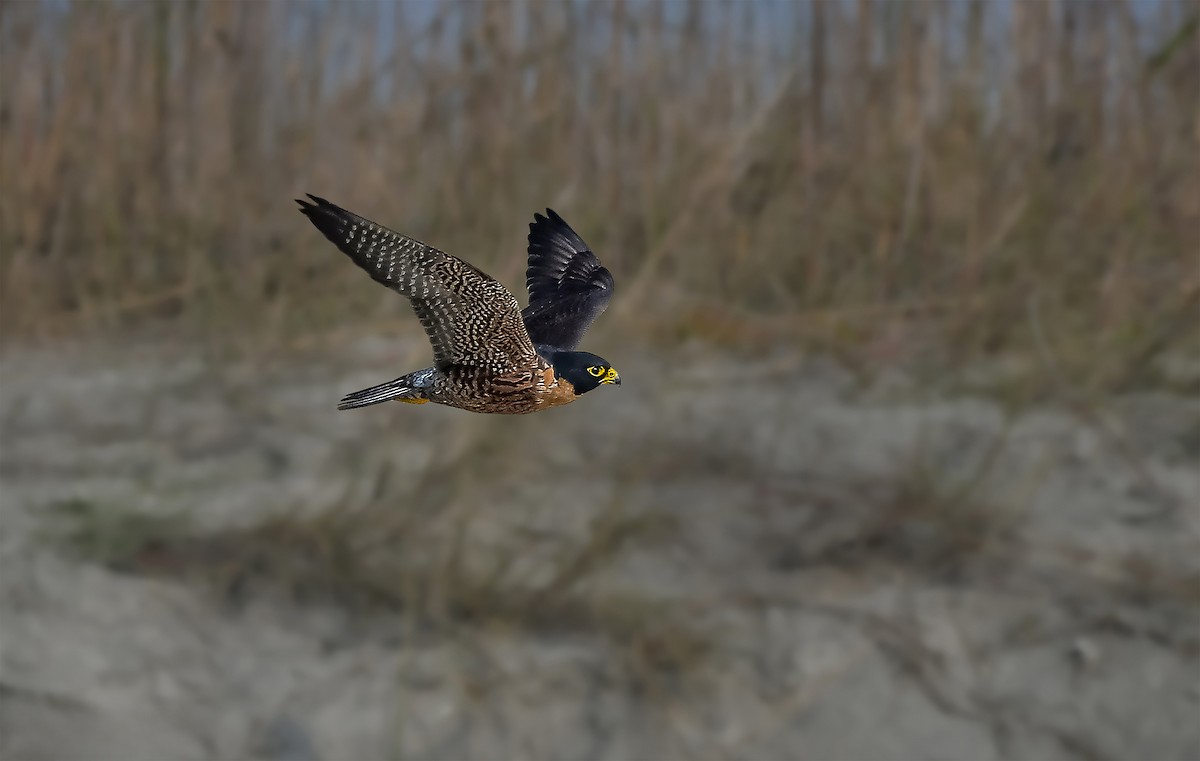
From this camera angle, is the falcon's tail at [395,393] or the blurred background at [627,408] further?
the blurred background at [627,408]

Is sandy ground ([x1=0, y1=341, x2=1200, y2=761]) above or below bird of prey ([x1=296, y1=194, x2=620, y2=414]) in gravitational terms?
below

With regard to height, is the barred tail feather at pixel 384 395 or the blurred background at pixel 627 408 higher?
the barred tail feather at pixel 384 395

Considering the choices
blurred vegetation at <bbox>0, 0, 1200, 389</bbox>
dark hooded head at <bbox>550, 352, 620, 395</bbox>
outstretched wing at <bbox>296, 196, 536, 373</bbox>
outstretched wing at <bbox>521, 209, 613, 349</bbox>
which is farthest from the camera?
blurred vegetation at <bbox>0, 0, 1200, 389</bbox>

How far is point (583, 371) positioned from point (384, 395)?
0.32 m

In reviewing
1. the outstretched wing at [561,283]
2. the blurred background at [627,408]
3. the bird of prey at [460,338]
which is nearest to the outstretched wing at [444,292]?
the bird of prey at [460,338]

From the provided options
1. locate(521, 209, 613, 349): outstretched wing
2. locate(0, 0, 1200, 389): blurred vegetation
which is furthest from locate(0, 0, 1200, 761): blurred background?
locate(521, 209, 613, 349): outstretched wing

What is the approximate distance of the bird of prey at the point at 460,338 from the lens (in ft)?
8.51

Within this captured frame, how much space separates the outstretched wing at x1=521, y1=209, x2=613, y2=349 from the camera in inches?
135

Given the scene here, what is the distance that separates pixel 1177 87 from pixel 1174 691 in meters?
2.14

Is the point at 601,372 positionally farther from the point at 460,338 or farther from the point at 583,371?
the point at 460,338

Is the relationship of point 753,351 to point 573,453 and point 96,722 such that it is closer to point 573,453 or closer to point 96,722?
point 573,453

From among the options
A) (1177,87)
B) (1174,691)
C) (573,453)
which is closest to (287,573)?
(573,453)

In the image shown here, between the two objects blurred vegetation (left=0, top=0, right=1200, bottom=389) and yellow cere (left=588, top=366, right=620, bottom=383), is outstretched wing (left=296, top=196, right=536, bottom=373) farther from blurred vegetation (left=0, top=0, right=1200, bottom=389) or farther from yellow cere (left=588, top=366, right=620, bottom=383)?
blurred vegetation (left=0, top=0, right=1200, bottom=389)

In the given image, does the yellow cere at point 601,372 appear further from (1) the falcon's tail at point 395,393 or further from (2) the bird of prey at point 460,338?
(1) the falcon's tail at point 395,393
